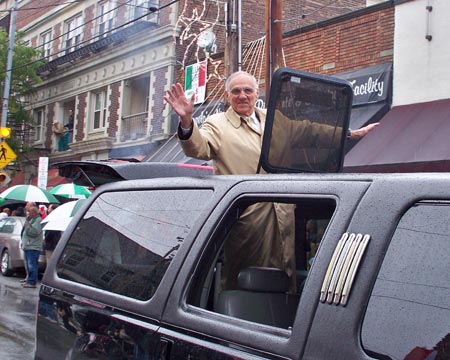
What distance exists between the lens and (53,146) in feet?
87.0

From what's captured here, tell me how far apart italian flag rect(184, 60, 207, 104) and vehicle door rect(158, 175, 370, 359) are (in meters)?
15.2

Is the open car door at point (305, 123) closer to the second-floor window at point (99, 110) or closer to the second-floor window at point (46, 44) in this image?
the second-floor window at point (99, 110)

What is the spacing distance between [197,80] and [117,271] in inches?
618

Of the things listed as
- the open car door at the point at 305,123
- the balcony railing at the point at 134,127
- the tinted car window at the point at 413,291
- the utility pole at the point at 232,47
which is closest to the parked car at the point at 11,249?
the balcony railing at the point at 134,127

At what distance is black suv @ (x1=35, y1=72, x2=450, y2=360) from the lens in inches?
71.5

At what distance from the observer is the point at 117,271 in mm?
2934

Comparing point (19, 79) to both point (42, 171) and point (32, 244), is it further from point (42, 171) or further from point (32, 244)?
point (32, 244)

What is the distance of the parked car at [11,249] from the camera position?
50.3ft

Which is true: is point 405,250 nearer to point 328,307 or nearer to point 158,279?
point 328,307

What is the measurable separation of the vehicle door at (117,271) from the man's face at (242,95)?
764 millimetres

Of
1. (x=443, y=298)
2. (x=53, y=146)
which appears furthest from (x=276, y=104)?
(x=53, y=146)

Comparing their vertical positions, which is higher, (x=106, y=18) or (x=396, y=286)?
(x=106, y=18)

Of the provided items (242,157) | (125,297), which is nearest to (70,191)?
(242,157)

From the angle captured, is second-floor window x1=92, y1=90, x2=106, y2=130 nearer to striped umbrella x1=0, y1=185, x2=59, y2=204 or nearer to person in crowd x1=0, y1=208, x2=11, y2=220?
person in crowd x1=0, y1=208, x2=11, y2=220
